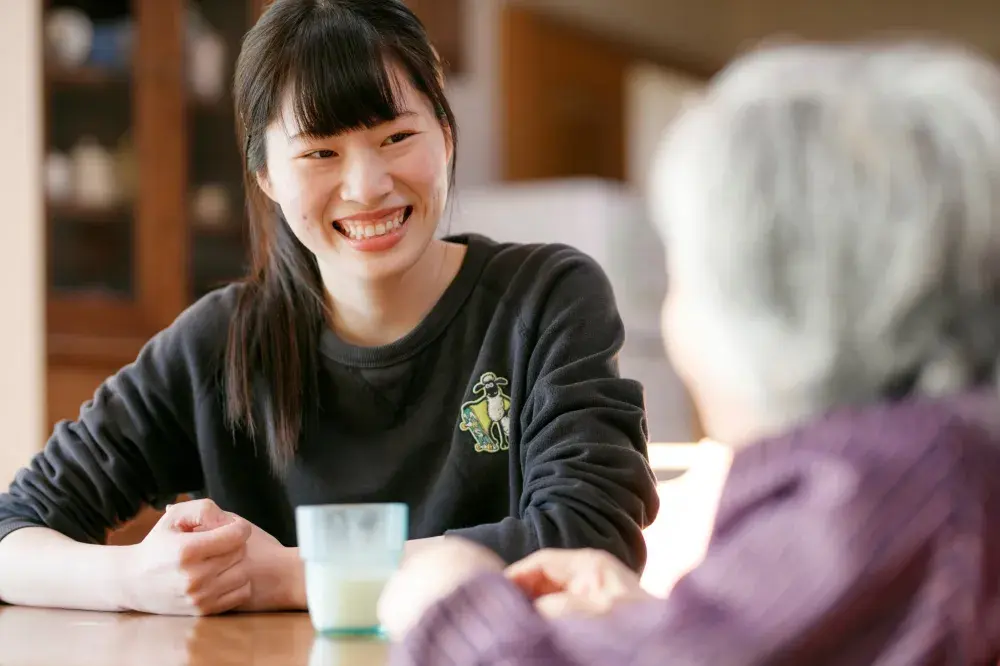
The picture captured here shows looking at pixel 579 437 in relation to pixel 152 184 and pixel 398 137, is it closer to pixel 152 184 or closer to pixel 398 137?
pixel 398 137

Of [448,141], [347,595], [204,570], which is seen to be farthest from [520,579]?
[448,141]

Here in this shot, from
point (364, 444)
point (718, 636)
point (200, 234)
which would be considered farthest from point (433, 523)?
point (200, 234)

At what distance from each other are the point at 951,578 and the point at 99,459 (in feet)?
3.40

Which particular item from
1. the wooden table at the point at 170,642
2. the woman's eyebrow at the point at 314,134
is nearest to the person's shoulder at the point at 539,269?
the woman's eyebrow at the point at 314,134

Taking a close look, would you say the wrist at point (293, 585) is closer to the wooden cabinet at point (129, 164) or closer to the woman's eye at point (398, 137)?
the woman's eye at point (398, 137)

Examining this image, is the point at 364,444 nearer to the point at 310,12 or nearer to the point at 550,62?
the point at 310,12

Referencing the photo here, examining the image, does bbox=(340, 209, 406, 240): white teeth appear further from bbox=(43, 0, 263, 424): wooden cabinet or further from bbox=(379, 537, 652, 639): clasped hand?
bbox=(43, 0, 263, 424): wooden cabinet

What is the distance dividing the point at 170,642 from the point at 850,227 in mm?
622

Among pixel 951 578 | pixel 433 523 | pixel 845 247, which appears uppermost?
pixel 845 247

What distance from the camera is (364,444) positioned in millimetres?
1357

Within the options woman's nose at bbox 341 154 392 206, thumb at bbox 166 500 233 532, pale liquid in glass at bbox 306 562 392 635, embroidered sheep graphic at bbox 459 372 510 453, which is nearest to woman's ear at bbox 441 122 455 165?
woman's nose at bbox 341 154 392 206

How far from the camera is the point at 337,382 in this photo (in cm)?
137

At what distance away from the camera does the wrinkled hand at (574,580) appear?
740 mm

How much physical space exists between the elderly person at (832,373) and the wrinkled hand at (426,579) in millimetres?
120
